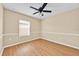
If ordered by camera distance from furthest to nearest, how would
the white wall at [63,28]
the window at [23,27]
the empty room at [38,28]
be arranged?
the window at [23,27] < the white wall at [63,28] < the empty room at [38,28]

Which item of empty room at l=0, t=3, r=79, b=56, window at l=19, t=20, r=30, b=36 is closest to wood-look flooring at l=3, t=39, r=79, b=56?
empty room at l=0, t=3, r=79, b=56

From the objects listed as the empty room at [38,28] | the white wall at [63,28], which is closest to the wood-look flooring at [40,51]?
the empty room at [38,28]

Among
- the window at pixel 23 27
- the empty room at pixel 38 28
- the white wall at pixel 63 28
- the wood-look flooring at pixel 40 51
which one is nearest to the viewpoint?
the wood-look flooring at pixel 40 51

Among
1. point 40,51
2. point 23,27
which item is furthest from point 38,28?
point 40,51

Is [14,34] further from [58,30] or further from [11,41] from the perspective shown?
[58,30]

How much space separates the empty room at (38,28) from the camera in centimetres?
281

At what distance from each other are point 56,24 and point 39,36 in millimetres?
1146

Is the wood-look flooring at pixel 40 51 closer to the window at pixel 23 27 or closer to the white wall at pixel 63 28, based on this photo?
the white wall at pixel 63 28

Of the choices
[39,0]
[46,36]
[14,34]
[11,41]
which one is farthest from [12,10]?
[46,36]

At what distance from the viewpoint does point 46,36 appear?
443 centimetres

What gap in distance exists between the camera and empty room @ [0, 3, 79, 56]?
9.21 feet

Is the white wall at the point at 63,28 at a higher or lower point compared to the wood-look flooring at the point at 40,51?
higher

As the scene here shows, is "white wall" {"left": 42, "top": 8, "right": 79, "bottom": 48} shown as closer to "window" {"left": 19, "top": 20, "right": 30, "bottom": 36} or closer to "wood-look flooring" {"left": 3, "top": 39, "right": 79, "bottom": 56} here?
"wood-look flooring" {"left": 3, "top": 39, "right": 79, "bottom": 56}

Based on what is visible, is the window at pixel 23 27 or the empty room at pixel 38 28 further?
the window at pixel 23 27
